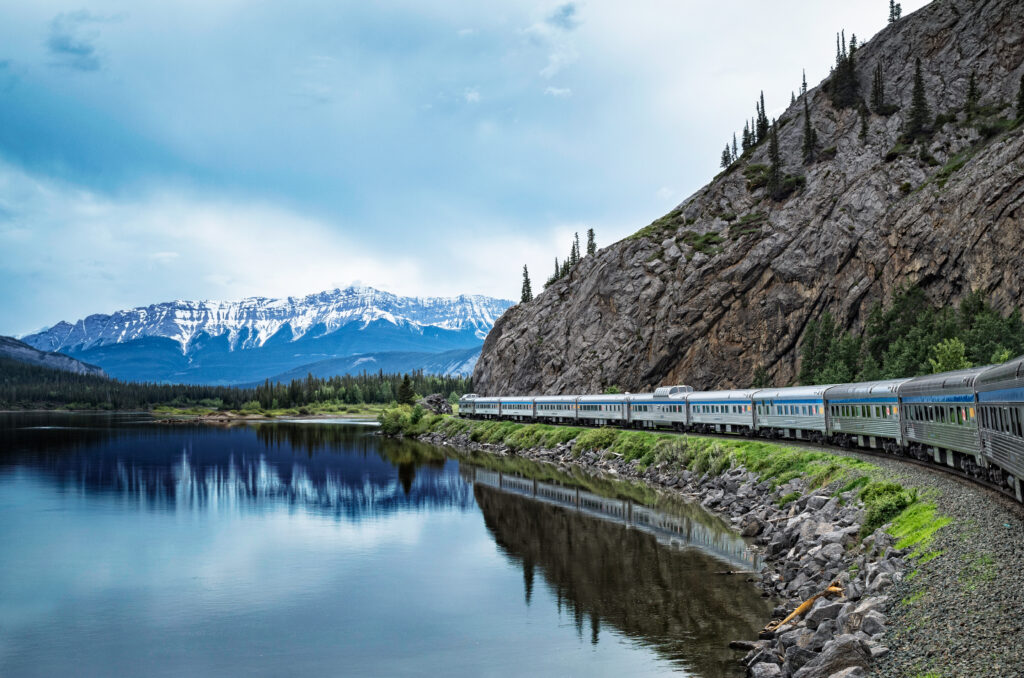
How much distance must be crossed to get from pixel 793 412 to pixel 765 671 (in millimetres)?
37591

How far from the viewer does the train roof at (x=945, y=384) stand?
29500mm

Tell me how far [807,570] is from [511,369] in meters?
130

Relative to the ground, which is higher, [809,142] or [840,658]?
[809,142]

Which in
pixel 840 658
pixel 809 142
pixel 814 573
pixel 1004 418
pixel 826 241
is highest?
pixel 809 142

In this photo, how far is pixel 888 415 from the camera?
133ft

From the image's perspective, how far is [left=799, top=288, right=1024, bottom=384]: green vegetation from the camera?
68562 mm

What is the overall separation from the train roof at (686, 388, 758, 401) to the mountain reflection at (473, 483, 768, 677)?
22.5m

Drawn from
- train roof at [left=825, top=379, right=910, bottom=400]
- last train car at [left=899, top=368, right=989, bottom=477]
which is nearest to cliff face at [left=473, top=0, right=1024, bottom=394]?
train roof at [left=825, top=379, right=910, bottom=400]

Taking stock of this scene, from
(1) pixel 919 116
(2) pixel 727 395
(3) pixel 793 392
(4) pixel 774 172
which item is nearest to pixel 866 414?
(3) pixel 793 392

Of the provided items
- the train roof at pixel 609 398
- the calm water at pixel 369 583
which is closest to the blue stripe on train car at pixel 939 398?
the calm water at pixel 369 583

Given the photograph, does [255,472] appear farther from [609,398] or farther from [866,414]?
[866,414]

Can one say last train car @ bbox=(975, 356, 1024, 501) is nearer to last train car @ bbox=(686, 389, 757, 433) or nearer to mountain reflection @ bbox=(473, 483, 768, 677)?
mountain reflection @ bbox=(473, 483, 768, 677)

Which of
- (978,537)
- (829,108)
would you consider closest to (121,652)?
(978,537)

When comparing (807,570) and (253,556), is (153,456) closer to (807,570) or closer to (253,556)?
(253,556)
